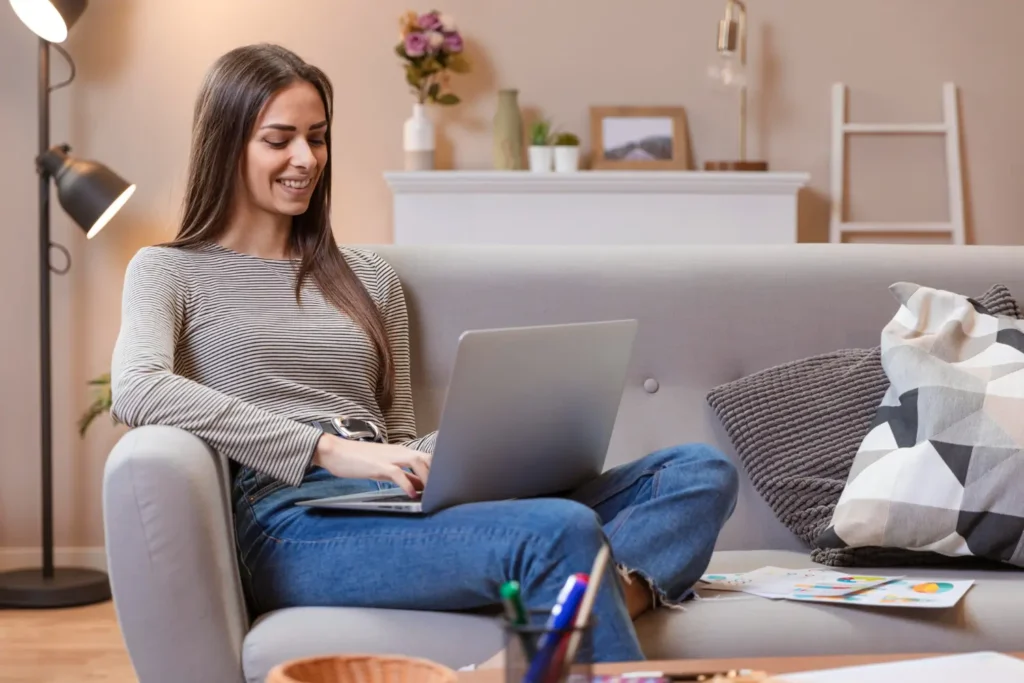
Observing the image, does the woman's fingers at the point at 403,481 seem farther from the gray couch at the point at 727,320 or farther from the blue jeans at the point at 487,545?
the gray couch at the point at 727,320

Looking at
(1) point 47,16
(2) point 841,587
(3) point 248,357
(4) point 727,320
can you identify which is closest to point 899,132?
(4) point 727,320

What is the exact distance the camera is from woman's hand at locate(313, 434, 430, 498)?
1504 mm

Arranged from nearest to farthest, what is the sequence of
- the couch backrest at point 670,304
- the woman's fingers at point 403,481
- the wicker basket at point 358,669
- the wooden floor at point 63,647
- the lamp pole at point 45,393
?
the wicker basket at point 358,669, the woman's fingers at point 403,481, the couch backrest at point 670,304, the wooden floor at point 63,647, the lamp pole at point 45,393

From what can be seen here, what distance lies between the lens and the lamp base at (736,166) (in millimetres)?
3702

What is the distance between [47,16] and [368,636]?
2367 millimetres

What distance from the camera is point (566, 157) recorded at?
146 inches

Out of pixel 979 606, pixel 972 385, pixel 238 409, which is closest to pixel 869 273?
pixel 972 385

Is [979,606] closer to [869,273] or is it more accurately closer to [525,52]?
[869,273]

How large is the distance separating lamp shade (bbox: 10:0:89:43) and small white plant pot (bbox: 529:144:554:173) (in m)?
1.33

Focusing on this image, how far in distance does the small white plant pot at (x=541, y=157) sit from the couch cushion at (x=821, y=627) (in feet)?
7.45

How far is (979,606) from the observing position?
1.57 meters

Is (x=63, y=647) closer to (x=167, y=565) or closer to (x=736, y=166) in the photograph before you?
(x=167, y=565)

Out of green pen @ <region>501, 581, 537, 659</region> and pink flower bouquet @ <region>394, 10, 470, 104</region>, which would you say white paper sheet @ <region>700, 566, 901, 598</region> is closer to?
green pen @ <region>501, 581, 537, 659</region>

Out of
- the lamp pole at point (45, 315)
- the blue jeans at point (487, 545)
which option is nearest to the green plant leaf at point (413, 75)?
the lamp pole at point (45, 315)
